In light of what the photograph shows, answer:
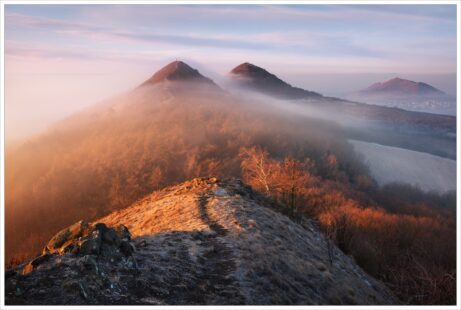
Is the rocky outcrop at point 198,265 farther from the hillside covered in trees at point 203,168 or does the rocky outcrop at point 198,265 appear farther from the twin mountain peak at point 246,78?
the twin mountain peak at point 246,78

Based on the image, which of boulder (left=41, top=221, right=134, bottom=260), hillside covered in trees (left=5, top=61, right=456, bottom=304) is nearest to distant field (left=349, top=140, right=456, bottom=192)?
hillside covered in trees (left=5, top=61, right=456, bottom=304)

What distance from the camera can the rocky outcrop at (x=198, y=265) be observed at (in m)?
7.89

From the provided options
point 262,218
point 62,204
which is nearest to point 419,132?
point 62,204

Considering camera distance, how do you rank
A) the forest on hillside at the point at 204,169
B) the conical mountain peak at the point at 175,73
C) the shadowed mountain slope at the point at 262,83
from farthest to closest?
1. the conical mountain peak at the point at 175,73
2. the shadowed mountain slope at the point at 262,83
3. the forest on hillside at the point at 204,169

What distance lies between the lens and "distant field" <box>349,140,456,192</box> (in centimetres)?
7112

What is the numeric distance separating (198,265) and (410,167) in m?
72.7

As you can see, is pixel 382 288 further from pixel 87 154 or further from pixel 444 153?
pixel 444 153

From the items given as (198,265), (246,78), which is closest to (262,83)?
(246,78)

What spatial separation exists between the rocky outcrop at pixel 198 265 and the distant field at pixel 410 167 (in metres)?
60.7

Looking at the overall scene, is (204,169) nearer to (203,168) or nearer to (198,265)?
(203,168)

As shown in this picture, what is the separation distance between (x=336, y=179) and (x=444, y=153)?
25.7 meters

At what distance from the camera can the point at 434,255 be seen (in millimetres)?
24062

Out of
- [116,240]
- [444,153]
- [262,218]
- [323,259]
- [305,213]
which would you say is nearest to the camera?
[116,240]

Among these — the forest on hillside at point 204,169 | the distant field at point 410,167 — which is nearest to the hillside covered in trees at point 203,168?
the forest on hillside at point 204,169
